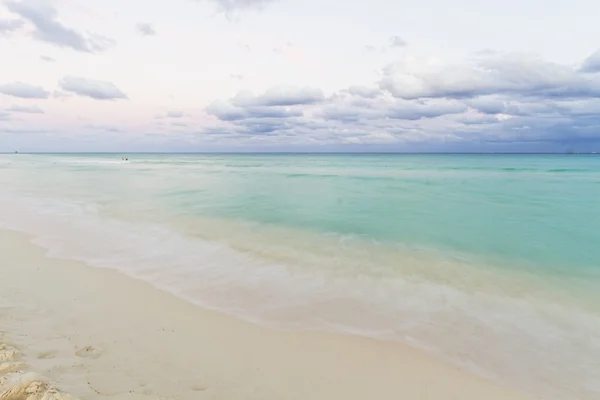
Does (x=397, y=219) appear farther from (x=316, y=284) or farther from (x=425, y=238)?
(x=316, y=284)

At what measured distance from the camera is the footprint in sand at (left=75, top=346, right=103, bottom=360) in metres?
4.61

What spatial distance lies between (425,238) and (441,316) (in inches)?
270

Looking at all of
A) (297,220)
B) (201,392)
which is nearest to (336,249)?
(297,220)

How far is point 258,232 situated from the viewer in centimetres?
A: 1317

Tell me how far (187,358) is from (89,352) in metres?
1.35

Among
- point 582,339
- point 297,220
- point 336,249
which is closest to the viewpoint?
point 582,339

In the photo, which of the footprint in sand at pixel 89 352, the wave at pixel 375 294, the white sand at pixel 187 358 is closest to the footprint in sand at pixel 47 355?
the white sand at pixel 187 358

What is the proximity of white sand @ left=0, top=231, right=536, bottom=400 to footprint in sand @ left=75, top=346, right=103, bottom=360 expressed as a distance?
0.01 metres

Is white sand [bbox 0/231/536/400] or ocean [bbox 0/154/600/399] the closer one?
white sand [bbox 0/231/536/400]

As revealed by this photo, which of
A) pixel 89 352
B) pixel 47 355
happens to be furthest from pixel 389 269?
pixel 47 355

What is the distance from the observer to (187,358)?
475cm

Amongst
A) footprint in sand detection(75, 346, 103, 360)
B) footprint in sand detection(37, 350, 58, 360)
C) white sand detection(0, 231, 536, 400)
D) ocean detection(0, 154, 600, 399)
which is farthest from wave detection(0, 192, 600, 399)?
footprint in sand detection(37, 350, 58, 360)

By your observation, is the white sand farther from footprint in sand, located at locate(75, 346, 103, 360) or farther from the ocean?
the ocean

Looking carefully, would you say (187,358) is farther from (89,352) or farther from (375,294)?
(375,294)
